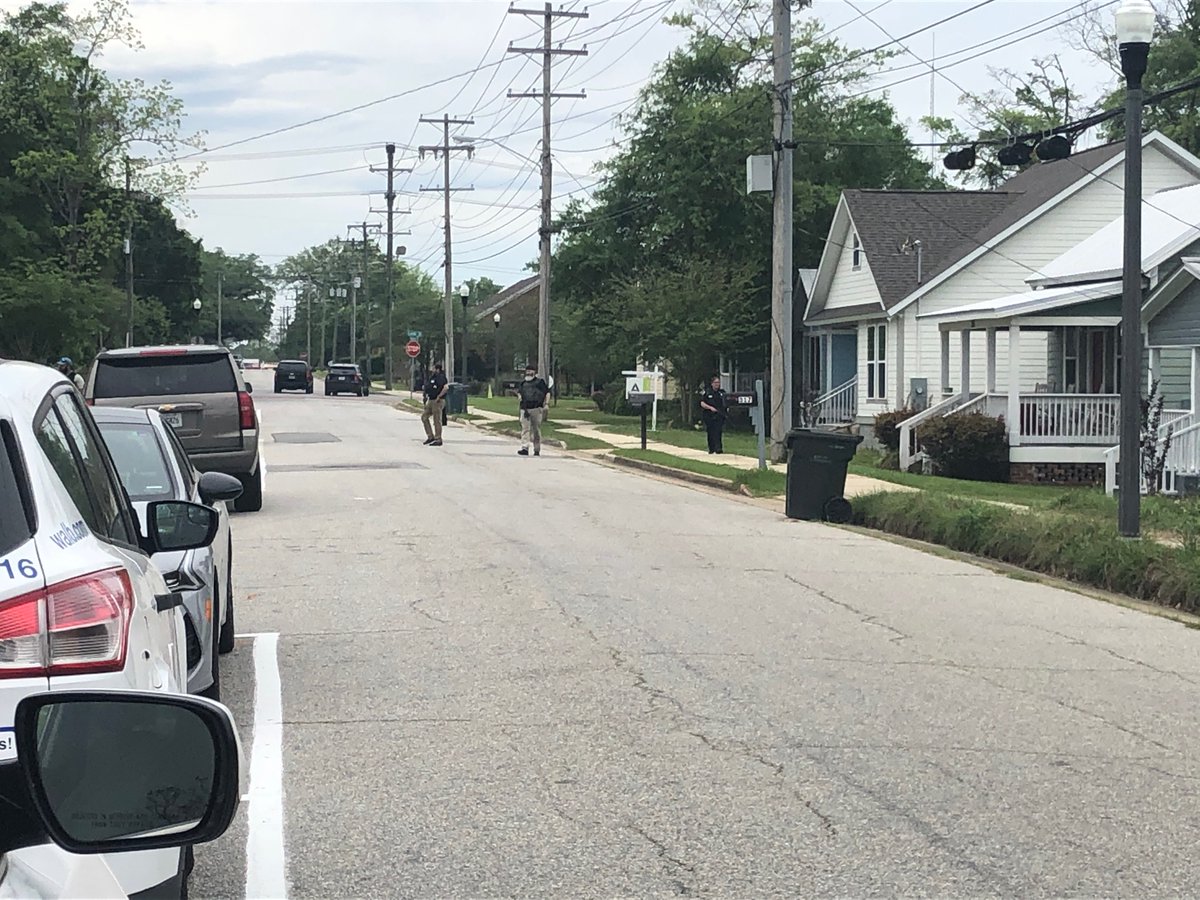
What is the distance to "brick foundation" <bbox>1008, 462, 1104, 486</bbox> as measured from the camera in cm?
2791

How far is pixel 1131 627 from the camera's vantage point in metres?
11.6

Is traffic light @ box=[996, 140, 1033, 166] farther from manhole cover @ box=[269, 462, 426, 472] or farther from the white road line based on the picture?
the white road line

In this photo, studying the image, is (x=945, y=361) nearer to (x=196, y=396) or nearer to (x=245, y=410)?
(x=245, y=410)

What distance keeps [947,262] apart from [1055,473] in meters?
10.3

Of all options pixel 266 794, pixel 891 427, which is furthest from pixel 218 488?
pixel 891 427

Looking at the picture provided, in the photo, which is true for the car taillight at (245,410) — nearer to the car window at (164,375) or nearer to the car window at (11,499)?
the car window at (164,375)

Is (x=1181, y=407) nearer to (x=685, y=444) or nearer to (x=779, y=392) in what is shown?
(x=779, y=392)

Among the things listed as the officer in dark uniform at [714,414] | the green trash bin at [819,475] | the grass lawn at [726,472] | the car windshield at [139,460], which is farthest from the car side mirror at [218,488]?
the officer in dark uniform at [714,414]

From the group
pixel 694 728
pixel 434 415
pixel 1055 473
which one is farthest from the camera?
pixel 434 415

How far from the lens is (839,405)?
40.9 m

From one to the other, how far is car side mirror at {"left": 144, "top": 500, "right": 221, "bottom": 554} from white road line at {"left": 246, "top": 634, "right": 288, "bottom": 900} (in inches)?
44.6

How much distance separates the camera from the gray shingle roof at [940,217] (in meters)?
36.8

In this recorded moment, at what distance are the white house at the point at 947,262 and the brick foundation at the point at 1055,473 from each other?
3.35m

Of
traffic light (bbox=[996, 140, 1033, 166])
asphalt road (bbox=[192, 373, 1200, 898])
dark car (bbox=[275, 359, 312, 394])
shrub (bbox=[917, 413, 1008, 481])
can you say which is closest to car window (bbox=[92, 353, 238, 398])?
asphalt road (bbox=[192, 373, 1200, 898])
